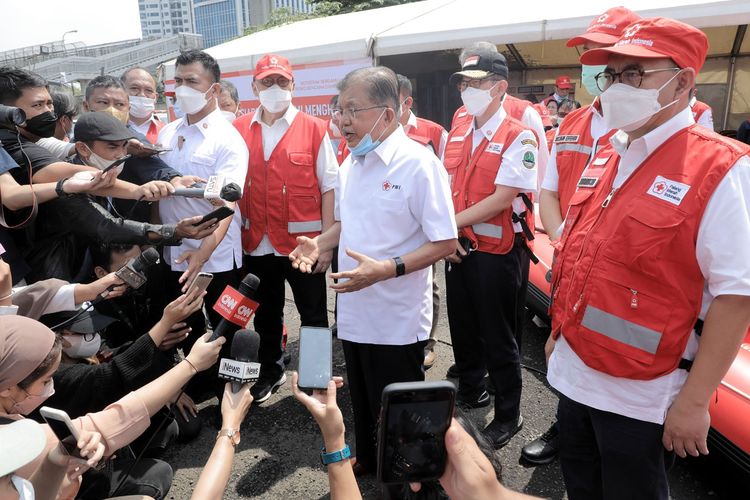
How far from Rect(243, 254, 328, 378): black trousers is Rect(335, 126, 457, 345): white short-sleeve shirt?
951 millimetres

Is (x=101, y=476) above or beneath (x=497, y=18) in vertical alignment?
beneath

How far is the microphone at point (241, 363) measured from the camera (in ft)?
5.06

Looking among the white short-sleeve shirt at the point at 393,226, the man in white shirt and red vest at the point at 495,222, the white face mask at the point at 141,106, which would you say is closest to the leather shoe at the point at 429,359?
the man in white shirt and red vest at the point at 495,222

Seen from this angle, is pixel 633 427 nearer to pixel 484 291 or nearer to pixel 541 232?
pixel 484 291

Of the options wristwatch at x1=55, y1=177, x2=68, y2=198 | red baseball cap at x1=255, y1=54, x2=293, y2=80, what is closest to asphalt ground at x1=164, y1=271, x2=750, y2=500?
wristwatch at x1=55, y1=177, x2=68, y2=198

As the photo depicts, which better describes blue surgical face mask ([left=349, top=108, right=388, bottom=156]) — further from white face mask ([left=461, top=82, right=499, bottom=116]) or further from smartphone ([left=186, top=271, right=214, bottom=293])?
white face mask ([left=461, top=82, right=499, bottom=116])

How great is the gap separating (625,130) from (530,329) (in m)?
2.97

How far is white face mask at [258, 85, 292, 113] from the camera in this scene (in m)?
3.31

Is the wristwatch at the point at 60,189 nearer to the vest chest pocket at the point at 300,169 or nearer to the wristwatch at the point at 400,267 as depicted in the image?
the vest chest pocket at the point at 300,169

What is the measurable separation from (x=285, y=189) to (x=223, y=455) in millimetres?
1929

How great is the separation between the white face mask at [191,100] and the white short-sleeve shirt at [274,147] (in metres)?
0.37

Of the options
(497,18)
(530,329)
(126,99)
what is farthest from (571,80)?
(126,99)

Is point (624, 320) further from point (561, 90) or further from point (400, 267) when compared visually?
point (561, 90)

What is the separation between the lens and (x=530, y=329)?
4324mm
